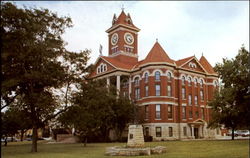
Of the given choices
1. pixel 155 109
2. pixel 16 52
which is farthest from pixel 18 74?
pixel 155 109

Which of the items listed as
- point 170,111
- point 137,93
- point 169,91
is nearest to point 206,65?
point 169,91

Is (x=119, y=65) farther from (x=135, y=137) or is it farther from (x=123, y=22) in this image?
(x=135, y=137)

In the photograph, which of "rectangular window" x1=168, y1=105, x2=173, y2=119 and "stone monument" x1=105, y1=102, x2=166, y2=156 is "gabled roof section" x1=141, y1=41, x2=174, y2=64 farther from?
"stone monument" x1=105, y1=102, x2=166, y2=156

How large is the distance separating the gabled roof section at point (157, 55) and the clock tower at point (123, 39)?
10097 mm

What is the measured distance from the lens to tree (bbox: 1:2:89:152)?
22677 mm

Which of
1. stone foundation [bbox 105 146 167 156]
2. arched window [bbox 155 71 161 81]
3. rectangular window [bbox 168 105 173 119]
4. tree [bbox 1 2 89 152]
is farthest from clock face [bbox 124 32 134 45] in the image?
stone foundation [bbox 105 146 167 156]

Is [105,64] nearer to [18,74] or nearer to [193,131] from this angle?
[193,131]

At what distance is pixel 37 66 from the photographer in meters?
25.4

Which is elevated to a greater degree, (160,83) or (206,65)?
(206,65)

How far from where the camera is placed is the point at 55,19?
88.0 ft

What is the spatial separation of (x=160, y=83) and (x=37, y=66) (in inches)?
1108

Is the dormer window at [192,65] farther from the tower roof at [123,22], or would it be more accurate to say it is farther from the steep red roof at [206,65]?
the tower roof at [123,22]

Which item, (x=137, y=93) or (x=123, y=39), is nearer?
(x=137, y=93)

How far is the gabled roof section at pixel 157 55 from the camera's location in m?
50.8
